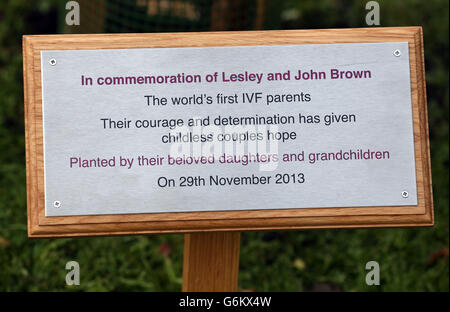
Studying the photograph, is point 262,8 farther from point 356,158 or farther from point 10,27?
point 10,27

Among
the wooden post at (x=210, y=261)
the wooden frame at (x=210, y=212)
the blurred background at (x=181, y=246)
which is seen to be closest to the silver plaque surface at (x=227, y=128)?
the wooden frame at (x=210, y=212)

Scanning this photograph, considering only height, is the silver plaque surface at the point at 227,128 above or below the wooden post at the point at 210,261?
above

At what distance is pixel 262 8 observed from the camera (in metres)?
2.67

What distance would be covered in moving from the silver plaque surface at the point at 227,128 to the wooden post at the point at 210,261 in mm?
235

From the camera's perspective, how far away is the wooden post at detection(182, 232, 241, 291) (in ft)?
5.35

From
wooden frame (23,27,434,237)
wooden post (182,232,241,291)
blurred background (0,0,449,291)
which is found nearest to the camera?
wooden frame (23,27,434,237)

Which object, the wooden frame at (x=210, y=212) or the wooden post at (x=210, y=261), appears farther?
the wooden post at (x=210, y=261)

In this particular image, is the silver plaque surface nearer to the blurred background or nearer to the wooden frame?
the wooden frame

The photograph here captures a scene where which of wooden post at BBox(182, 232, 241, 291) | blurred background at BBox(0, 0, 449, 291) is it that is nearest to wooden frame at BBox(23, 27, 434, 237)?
wooden post at BBox(182, 232, 241, 291)

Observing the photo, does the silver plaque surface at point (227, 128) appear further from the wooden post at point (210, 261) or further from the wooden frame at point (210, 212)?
the wooden post at point (210, 261)

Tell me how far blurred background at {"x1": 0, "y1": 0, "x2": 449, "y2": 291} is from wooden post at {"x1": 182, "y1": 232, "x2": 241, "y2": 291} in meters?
0.58

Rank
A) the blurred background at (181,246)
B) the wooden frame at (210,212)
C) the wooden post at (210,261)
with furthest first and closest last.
→ the blurred background at (181,246)
the wooden post at (210,261)
the wooden frame at (210,212)

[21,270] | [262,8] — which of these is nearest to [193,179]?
[21,270]

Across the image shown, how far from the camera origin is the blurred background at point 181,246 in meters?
2.23
